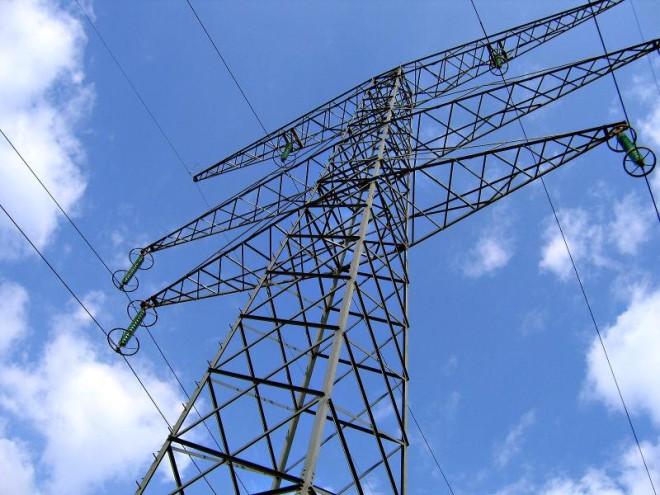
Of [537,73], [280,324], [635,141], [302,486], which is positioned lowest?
[302,486]

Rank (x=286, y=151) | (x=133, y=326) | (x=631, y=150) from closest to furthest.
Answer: (x=631, y=150), (x=133, y=326), (x=286, y=151)

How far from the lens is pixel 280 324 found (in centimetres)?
676

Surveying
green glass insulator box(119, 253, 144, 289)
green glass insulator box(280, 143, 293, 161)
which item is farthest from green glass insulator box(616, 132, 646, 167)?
green glass insulator box(119, 253, 144, 289)

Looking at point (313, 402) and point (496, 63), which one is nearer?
point (313, 402)

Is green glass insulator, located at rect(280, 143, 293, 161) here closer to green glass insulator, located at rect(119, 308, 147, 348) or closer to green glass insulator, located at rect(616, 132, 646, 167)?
green glass insulator, located at rect(119, 308, 147, 348)

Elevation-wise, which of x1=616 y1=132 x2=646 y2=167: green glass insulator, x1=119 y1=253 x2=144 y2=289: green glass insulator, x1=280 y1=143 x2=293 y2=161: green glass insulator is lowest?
x1=616 y1=132 x2=646 y2=167: green glass insulator

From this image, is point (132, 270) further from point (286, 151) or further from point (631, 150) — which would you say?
point (631, 150)

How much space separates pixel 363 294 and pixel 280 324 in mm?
1306

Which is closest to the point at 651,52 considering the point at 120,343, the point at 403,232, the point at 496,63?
the point at 496,63

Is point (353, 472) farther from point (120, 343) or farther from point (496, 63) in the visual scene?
point (496, 63)

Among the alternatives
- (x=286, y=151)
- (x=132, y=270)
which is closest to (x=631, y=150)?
(x=286, y=151)

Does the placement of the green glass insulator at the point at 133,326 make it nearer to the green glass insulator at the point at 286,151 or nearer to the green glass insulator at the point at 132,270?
the green glass insulator at the point at 132,270

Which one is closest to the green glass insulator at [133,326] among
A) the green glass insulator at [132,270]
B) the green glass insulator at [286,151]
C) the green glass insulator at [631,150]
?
the green glass insulator at [132,270]

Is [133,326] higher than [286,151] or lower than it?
lower
